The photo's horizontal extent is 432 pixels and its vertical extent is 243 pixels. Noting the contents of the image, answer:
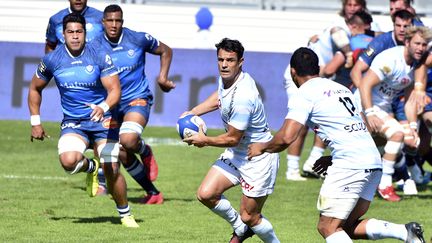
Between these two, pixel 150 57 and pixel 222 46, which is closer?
pixel 222 46

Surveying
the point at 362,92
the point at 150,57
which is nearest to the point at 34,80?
the point at 362,92

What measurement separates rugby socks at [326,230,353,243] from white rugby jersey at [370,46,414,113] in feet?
16.5

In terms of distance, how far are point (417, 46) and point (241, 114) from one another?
13.9 feet

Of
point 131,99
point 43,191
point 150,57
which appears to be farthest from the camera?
point 150,57

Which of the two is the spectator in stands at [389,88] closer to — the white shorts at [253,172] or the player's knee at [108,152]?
Answer: the player's knee at [108,152]

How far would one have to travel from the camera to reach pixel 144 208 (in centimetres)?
1318

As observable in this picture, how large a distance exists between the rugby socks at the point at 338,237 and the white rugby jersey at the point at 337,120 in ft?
1.78

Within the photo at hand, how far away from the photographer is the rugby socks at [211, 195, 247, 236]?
10.5m

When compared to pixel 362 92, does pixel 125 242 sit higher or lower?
lower

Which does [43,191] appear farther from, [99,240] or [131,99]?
[99,240]

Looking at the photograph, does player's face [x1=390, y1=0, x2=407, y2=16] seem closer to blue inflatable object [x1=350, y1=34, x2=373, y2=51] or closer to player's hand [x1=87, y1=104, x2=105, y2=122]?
blue inflatable object [x1=350, y1=34, x2=373, y2=51]

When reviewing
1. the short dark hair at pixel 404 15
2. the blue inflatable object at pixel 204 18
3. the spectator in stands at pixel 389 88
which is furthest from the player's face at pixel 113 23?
the blue inflatable object at pixel 204 18

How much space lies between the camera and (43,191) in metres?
14.2

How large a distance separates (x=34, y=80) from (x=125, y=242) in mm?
2466
